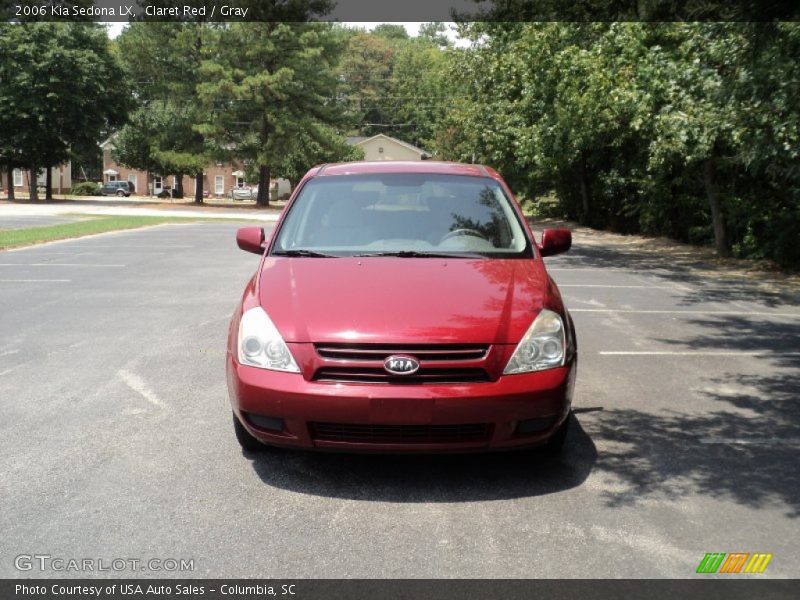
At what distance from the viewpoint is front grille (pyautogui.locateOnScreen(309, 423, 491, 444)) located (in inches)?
164

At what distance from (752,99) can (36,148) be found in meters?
50.2

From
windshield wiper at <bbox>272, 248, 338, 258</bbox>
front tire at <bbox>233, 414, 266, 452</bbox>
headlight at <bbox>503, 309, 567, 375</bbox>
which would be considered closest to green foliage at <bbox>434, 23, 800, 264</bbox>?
headlight at <bbox>503, 309, 567, 375</bbox>

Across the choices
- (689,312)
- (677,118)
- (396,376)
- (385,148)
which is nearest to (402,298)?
(396,376)

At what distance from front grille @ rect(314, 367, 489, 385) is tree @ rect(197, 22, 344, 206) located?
156 feet

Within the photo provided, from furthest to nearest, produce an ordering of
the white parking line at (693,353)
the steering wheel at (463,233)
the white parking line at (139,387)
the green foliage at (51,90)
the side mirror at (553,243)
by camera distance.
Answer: the green foliage at (51,90)
the white parking line at (693,353)
the white parking line at (139,387)
the side mirror at (553,243)
the steering wheel at (463,233)

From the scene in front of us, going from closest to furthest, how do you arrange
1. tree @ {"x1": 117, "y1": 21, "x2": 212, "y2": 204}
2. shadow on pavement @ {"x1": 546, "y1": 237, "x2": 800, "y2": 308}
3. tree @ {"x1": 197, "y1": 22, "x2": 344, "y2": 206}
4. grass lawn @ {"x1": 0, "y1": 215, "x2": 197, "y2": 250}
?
1. shadow on pavement @ {"x1": 546, "y1": 237, "x2": 800, "y2": 308}
2. grass lawn @ {"x1": 0, "y1": 215, "x2": 197, "y2": 250}
3. tree @ {"x1": 197, "y1": 22, "x2": 344, "y2": 206}
4. tree @ {"x1": 117, "y1": 21, "x2": 212, "y2": 204}

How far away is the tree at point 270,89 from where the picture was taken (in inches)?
1973

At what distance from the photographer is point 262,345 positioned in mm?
4387

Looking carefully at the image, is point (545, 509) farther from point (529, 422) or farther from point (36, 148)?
point (36, 148)

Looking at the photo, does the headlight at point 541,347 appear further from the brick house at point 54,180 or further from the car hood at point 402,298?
the brick house at point 54,180

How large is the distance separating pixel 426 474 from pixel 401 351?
0.83 m

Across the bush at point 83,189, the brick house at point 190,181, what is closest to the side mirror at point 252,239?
the bush at point 83,189

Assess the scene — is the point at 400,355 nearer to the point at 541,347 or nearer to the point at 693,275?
the point at 541,347
